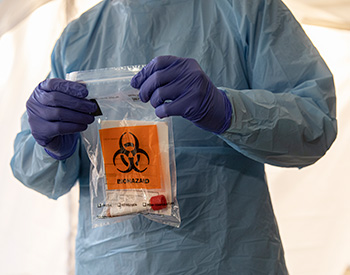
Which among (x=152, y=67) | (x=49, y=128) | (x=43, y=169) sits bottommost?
(x=43, y=169)

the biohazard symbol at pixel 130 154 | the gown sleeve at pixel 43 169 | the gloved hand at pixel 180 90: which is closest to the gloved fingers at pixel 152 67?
the gloved hand at pixel 180 90

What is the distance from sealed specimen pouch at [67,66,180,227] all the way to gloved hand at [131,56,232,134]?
68 millimetres

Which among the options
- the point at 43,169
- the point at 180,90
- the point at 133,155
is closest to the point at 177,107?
the point at 180,90

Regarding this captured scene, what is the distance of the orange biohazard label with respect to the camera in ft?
2.67

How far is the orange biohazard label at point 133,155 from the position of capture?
81 centimetres

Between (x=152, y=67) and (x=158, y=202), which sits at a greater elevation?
(x=152, y=67)

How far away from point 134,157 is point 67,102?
156 millimetres

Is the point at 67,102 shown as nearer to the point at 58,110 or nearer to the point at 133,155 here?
the point at 58,110

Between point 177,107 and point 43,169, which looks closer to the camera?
point 177,107

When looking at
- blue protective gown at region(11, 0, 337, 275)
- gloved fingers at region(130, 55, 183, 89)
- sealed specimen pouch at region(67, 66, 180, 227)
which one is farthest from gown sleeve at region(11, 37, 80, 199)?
gloved fingers at region(130, 55, 183, 89)

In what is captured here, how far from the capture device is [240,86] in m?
0.91

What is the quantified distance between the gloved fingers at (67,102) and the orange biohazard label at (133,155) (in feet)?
0.21

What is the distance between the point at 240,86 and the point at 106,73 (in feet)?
0.93

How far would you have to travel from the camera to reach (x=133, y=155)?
82cm
